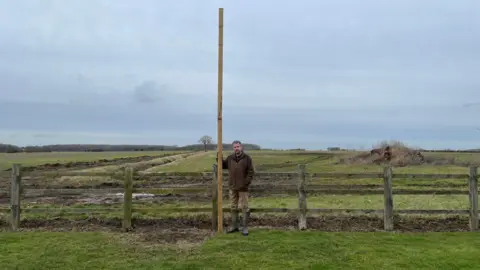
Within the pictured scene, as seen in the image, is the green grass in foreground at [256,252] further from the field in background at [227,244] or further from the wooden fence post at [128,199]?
the wooden fence post at [128,199]

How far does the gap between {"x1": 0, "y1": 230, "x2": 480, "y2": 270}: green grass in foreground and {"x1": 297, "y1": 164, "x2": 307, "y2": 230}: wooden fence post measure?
53cm

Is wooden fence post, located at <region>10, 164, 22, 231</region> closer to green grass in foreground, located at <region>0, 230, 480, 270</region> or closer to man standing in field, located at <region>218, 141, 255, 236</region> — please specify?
green grass in foreground, located at <region>0, 230, 480, 270</region>

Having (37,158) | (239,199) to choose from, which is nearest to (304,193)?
(239,199)

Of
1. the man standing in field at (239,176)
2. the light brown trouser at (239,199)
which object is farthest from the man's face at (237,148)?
the light brown trouser at (239,199)

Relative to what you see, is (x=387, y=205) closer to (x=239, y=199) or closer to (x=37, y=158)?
(x=239, y=199)

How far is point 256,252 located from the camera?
809 cm

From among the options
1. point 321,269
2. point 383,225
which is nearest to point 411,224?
point 383,225

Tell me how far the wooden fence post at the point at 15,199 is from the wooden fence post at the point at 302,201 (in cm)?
639

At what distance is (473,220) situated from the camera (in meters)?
10.0

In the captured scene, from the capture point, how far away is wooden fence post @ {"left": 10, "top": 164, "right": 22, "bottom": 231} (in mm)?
10438

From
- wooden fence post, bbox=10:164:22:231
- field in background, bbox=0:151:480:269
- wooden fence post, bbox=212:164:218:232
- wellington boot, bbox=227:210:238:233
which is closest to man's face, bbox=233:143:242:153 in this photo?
wooden fence post, bbox=212:164:218:232

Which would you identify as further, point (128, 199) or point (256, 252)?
point (128, 199)

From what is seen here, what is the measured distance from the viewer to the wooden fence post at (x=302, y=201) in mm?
10211

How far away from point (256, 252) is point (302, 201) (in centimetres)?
251
